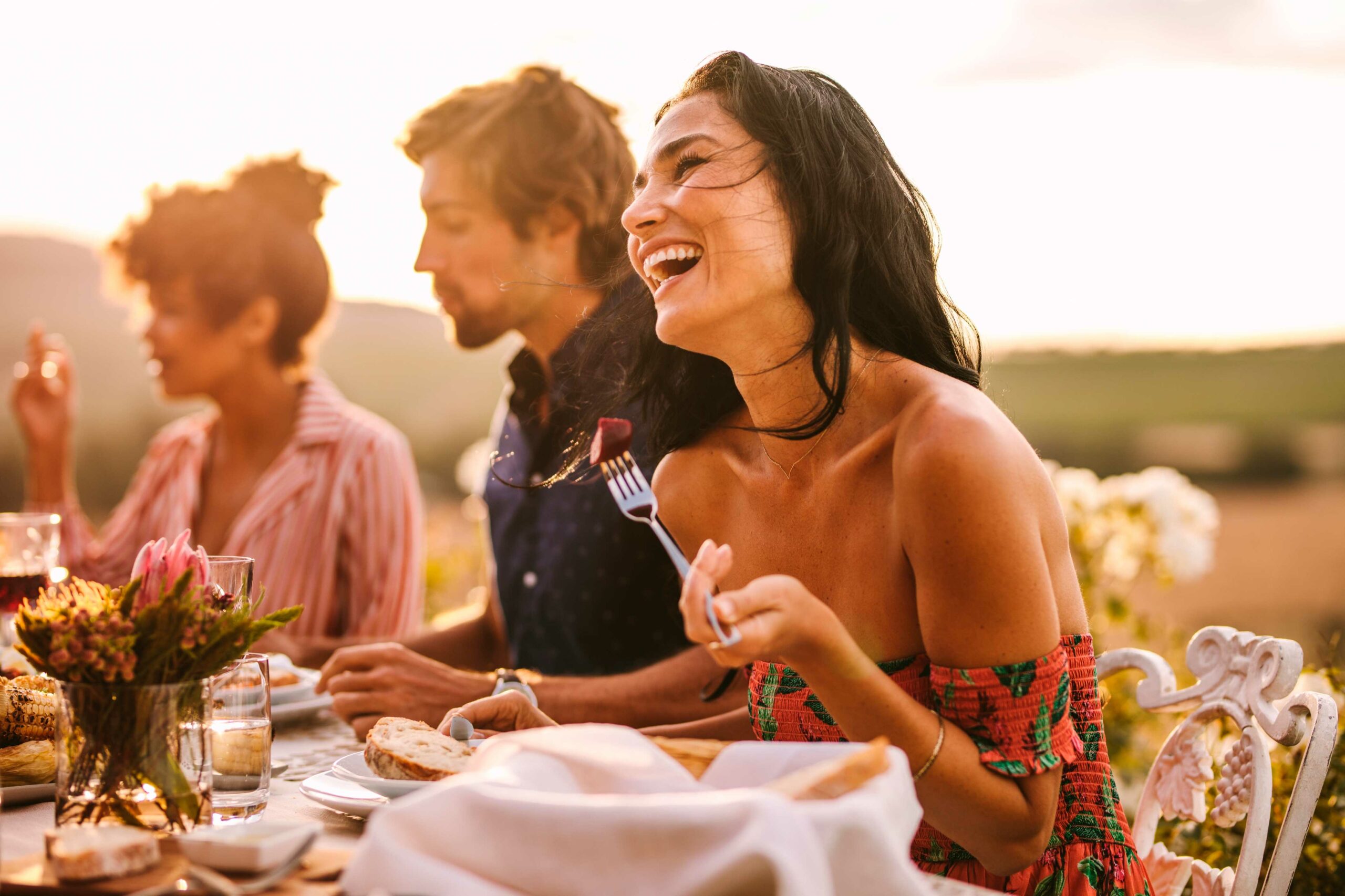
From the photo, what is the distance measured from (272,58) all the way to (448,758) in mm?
4673

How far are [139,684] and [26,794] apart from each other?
0.36 meters

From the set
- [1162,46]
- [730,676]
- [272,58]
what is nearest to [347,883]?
[730,676]

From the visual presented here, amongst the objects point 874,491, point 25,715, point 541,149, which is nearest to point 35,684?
point 25,715

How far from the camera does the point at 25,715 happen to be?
132 cm

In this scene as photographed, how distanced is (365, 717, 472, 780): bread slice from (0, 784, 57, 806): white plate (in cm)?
36

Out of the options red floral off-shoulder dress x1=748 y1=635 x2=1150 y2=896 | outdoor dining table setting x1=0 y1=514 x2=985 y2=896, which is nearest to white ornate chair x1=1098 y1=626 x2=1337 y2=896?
red floral off-shoulder dress x1=748 y1=635 x2=1150 y2=896

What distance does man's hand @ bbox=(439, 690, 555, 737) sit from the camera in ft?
4.56

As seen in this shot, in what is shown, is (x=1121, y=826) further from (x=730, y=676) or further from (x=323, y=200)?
(x=323, y=200)

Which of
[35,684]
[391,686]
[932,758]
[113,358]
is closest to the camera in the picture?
[932,758]

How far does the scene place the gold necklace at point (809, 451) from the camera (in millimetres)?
1599

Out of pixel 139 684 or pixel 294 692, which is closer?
pixel 139 684

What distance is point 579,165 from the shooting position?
2.74 meters

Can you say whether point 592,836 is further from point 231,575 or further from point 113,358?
point 113,358

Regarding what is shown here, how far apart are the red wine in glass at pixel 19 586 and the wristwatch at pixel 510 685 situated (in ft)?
2.78
